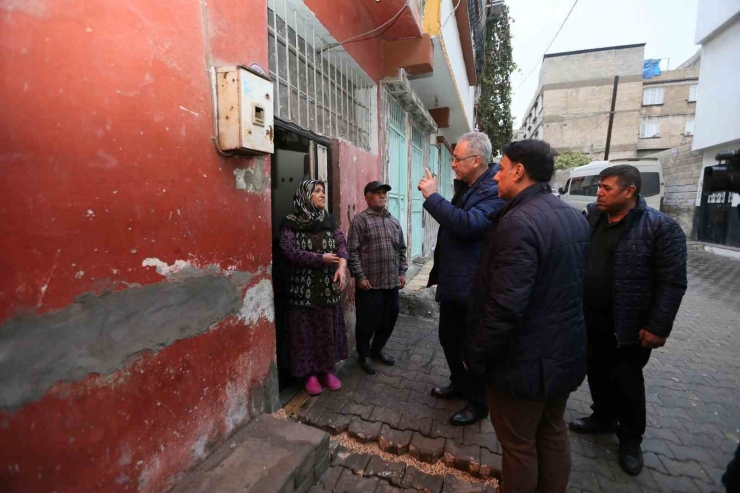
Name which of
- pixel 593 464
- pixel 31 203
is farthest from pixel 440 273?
pixel 31 203

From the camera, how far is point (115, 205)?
1374 mm

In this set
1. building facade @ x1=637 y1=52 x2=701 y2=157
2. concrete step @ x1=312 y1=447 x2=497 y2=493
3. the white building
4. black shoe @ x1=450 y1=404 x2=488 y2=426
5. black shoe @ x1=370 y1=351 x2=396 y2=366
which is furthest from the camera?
building facade @ x1=637 y1=52 x2=701 y2=157

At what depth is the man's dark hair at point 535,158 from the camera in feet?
5.28

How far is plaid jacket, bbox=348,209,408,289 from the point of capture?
10.3 feet

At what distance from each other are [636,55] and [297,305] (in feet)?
132

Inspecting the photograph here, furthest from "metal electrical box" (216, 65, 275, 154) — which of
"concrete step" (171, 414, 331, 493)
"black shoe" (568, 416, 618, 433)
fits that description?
"black shoe" (568, 416, 618, 433)

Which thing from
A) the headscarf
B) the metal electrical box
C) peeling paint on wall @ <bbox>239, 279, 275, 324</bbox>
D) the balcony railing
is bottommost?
peeling paint on wall @ <bbox>239, 279, 275, 324</bbox>

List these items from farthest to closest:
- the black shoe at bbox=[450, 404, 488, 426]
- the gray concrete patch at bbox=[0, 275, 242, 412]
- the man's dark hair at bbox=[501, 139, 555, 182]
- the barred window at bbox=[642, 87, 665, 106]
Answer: the barred window at bbox=[642, 87, 665, 106], the black shoe at bbox=[450, 404, 488, 426], the man's dark hair at bbox=[501, 139, 555, 182], the gray concrete patch at bbox=[0, 275, 242, 412]

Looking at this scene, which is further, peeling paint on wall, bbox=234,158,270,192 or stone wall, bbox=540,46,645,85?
stone wall, bbox=540,46,645,85

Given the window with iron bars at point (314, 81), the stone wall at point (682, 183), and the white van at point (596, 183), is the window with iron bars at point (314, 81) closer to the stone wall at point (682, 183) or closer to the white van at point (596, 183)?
the white van at point (596, 183)

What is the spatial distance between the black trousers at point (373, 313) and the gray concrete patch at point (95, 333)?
1539 mm

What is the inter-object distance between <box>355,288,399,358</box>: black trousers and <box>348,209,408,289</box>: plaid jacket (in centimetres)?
11

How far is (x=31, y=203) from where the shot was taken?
1.13m

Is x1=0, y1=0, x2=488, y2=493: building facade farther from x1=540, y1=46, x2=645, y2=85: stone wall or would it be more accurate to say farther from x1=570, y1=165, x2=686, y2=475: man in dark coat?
x1=540, y1=46, x2=645, y2=85: stone wall
